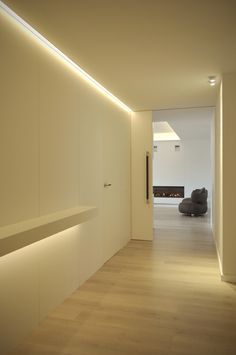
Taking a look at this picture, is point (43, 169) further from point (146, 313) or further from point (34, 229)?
point (146, 313)

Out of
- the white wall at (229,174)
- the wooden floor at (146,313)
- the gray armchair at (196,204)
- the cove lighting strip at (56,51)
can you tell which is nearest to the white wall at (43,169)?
the cove lighting strip at (56,51)

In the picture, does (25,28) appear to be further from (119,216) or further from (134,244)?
(134,244)

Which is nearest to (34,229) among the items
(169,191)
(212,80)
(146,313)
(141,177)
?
(146,313)

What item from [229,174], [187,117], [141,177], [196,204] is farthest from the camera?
[196,204]

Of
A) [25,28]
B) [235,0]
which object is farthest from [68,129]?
[235,0]

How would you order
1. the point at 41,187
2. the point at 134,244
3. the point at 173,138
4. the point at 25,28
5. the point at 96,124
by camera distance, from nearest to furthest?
1. the point at 25,28
2. the point at 41,187
3. the point at 96,124
4. the point at 134,244
5. the point at 173,138

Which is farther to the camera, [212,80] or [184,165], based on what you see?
[184,165]

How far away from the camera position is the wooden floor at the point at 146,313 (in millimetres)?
2305

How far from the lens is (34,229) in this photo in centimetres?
211

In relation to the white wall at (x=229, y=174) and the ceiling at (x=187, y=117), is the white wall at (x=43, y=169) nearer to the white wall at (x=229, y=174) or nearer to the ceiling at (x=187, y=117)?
the white wall at (x=229, y=174)

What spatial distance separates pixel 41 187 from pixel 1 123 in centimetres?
72

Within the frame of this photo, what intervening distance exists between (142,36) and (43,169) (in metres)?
1.44

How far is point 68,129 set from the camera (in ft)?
10.5

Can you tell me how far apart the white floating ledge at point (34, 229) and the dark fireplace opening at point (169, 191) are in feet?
29.6
